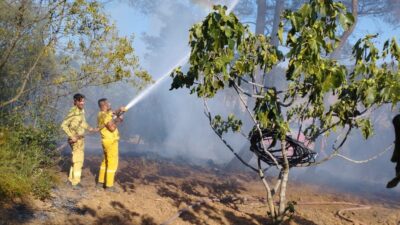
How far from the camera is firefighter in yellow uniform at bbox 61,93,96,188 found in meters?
6.89

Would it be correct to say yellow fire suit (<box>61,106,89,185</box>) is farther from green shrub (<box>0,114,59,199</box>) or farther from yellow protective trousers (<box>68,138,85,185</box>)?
green shrub (<box>0,114,59,199</box>)

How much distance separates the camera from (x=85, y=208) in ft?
19.9

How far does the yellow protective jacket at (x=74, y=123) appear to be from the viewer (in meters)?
6.88

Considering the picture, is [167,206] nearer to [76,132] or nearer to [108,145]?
[108,145]

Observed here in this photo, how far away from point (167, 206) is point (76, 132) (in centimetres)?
222

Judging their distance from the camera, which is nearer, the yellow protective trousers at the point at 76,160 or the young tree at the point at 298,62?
the young tree at the point at 298,62

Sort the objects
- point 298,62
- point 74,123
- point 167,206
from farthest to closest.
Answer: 1. point 74,123
2. point 167,206
3. point 298,62

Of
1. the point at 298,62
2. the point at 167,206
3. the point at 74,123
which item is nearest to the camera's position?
the point at 298,62

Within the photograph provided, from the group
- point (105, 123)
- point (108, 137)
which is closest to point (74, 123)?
point (105, 123)

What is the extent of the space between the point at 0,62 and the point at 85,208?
377 centimetres

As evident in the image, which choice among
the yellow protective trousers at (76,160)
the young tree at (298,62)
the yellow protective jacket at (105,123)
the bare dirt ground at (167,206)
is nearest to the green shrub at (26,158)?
the bare dirt ground at (167,206)

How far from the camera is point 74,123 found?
22.9 feet

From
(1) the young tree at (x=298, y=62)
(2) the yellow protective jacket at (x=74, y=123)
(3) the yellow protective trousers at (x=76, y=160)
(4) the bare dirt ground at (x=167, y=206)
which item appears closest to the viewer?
(1) the young tree at (x=298, y=62)

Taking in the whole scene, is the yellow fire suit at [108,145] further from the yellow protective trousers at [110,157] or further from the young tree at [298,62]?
the young tree at [298,62]
